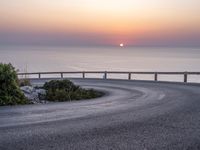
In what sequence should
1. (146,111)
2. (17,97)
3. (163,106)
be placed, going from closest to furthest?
(146,111) → (163,106) → (17,97)

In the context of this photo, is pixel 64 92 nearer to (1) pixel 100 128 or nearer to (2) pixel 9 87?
(2) pixel 9 87

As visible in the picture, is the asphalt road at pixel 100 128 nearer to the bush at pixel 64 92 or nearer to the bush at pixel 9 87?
the bush at pixel 9 87

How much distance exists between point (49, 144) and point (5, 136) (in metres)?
1.40

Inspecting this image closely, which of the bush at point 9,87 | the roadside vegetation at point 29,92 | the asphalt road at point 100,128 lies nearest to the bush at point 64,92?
the roadside vegetation at point 29,92

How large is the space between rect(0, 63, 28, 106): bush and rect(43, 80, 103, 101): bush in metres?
2.72

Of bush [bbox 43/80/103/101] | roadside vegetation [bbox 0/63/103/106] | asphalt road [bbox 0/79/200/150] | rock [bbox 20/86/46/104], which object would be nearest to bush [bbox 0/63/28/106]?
roadside vegetation [bbox 0/63/103/106]

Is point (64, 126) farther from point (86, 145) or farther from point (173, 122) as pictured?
A: point (173, 122)

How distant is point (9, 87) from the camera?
16.1 m

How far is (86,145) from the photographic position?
8.12m

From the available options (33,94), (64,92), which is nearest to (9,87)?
(33,94)

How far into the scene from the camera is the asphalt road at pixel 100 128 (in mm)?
8203

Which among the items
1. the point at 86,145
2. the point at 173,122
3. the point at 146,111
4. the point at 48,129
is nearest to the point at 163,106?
the point at 146,111

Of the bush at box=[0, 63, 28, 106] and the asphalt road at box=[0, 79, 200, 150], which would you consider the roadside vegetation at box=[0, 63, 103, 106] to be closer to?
the bush at box=[0, 63, 28, 106]

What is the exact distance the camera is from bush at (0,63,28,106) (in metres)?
15.7
